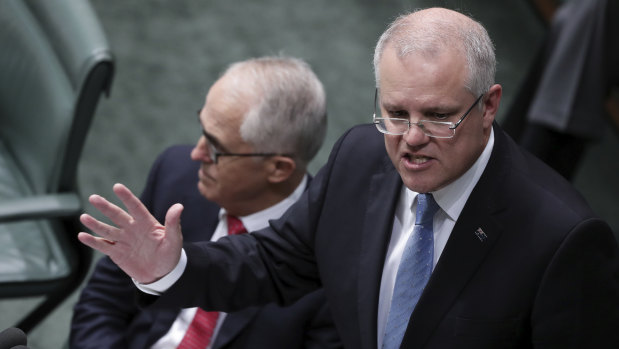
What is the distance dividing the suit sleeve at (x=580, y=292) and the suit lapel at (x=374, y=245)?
27 cm

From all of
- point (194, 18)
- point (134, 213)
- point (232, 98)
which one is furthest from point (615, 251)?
point (194, 18)

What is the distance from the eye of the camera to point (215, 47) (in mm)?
3809

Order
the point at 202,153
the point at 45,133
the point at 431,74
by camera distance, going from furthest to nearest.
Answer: the point at 45,133, the point at 202,153, the point at 431,74

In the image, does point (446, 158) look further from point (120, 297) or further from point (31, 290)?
point (31, 290)

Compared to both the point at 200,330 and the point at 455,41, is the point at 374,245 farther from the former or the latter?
the point at 200,330

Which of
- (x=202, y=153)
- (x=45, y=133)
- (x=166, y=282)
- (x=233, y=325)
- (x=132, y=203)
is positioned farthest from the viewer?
(x=45, y=133)

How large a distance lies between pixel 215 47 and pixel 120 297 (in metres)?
1.95

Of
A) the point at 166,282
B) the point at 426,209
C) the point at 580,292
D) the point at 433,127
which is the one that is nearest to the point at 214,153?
the point at 166,282

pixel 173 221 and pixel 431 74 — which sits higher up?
pixel 431 74

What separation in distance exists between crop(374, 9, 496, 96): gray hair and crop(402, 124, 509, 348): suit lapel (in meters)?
0.16

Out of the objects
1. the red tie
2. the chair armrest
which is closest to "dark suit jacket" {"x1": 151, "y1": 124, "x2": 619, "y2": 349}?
the red tie

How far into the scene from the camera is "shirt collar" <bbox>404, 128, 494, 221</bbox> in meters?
1.52

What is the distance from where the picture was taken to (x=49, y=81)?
2254 millimetres

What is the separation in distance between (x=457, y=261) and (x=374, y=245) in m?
0.16
